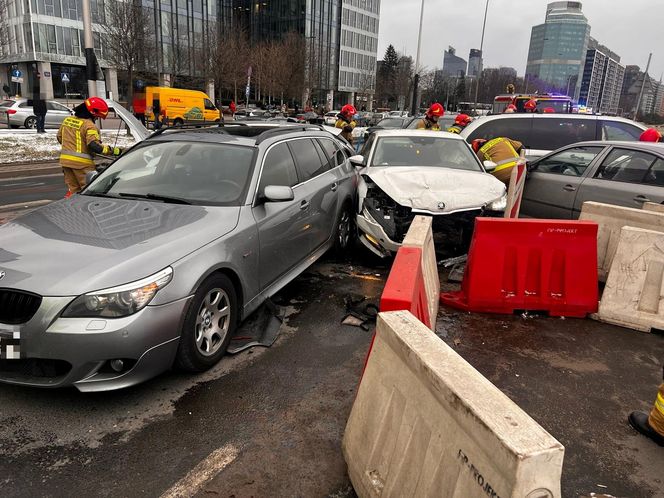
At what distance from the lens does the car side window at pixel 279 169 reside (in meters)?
4.52

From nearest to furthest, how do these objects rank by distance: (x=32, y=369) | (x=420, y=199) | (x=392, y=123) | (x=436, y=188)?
(x=32, y=369) < (x=420, y=199) < (x=436, y=188) < (x=392, y=123)

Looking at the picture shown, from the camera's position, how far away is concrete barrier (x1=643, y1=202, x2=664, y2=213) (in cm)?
577

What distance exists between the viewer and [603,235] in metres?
5.80

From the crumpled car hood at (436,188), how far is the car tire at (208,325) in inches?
110

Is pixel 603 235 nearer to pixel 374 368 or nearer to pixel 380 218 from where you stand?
pixel 380 218

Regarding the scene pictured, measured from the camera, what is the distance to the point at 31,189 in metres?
11.1

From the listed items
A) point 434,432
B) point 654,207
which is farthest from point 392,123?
point 434,432

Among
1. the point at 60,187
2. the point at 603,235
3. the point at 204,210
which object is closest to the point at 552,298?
the point at 603,235

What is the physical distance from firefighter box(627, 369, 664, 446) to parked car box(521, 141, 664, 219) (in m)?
3.86

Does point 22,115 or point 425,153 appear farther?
point 22,115

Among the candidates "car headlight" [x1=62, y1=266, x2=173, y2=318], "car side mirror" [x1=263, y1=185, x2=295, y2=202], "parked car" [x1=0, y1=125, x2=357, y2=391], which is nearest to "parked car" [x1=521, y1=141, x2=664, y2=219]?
"parked car" [x1=0, y1=125, x2=357, y2=391]

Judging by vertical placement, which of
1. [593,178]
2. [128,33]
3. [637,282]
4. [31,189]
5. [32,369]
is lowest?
[31,189]

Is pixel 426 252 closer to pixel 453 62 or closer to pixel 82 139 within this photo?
pixel 82 139

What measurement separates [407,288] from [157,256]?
5.24ft
